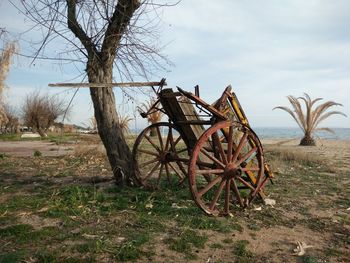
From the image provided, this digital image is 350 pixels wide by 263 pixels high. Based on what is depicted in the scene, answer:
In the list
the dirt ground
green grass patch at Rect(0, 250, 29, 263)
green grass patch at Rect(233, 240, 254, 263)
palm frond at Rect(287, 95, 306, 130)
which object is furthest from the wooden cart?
palm frond at Rect(287, 95, 306, 130)

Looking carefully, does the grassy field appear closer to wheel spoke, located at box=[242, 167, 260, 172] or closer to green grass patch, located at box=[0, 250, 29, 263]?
green grass patch, located at box=[0, 250, 29, 263]

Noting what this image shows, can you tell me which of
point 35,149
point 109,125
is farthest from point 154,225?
point 35,149

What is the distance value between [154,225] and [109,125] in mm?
2739

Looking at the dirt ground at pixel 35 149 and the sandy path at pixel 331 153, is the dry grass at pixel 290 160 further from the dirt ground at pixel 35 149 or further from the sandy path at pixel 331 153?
the dirt ground at pixel 35 149

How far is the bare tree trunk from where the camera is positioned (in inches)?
275

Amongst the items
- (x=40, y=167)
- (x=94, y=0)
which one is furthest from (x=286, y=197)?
(x=40, y=167)

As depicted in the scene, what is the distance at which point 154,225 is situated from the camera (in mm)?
4832

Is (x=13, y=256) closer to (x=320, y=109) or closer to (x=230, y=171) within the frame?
(x=230, y=171)

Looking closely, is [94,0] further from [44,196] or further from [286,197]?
[286,197]

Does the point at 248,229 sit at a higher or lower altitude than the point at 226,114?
lower

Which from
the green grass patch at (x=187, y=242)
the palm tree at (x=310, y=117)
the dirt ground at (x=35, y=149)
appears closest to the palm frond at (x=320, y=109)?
the palm tree at (x=310, y=117)

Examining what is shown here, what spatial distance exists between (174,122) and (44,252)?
10.3 ft

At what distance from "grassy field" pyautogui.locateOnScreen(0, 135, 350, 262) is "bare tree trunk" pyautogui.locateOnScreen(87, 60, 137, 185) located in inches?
14.5

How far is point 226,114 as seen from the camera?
601 centimetres
